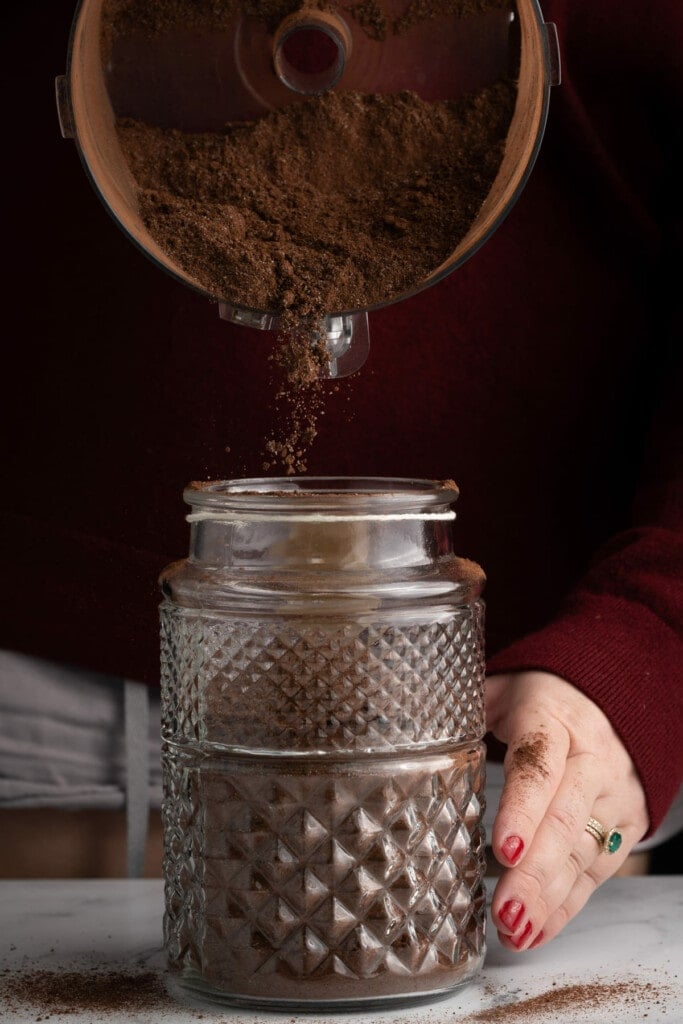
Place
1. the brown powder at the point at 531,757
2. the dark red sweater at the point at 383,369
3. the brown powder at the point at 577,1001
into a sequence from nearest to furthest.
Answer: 1. the brown powder at the point at 577,1001
2. the brown powder at the point at 531,757
3. the dark red sweater at the point at 383,369

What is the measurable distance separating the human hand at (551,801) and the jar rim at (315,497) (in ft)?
0.56

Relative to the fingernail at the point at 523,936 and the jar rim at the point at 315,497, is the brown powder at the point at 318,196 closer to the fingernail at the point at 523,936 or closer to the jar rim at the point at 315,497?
the jar rim at the point at 315,497

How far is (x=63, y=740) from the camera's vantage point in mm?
1211

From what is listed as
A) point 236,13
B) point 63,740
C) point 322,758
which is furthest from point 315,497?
point 63,740

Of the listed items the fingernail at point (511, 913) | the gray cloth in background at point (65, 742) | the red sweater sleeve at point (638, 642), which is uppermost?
the red sweater sleeve at point (638, 642)

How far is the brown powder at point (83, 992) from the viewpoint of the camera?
0.71 m

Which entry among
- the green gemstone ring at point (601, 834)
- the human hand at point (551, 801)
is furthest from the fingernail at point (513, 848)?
the green gemstone ring at point (601, 834)

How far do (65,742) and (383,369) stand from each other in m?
0.45

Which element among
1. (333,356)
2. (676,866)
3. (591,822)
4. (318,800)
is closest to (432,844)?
(318,800)

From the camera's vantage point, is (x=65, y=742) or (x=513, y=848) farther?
(x=65, y=742)

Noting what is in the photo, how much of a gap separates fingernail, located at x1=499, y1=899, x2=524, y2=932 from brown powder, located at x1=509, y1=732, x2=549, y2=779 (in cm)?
7

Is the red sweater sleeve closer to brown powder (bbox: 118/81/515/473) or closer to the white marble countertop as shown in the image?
the white marble countertop

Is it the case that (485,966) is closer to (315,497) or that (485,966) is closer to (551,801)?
(551,801)

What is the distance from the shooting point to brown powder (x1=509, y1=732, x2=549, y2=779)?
79 cm
